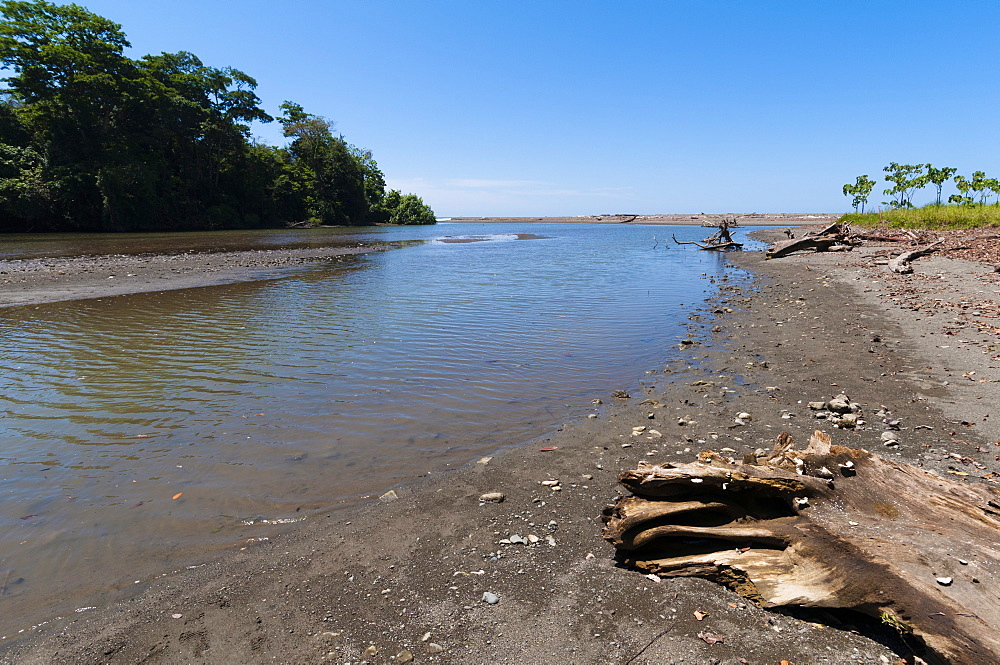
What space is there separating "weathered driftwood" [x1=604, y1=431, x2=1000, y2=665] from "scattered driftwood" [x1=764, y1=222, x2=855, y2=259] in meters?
31.8

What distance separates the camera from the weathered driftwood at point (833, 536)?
2916mm

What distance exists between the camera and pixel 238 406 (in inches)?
316

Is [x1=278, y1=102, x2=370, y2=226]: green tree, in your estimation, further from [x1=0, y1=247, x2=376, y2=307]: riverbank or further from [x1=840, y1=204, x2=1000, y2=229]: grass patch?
[x1=840, y1=204, x2=1000, y2=229]: grass patch

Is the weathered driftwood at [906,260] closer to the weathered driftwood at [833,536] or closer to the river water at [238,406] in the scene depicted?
the river water at [238,406]

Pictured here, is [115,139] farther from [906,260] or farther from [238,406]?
[906,260]

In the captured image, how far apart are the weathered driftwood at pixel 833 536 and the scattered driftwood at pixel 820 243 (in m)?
31.8

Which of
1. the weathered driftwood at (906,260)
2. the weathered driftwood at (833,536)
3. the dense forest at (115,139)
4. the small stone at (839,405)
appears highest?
the dense forest at (115,139)

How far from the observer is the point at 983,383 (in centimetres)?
741

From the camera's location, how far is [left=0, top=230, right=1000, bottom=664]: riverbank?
3.27 metres

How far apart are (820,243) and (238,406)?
34.6 meters

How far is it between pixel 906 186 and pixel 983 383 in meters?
80.5

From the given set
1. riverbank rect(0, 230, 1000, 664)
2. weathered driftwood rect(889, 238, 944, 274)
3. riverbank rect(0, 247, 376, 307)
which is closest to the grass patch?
Result: weathered driftwood rect(889, 238, 944, 274)

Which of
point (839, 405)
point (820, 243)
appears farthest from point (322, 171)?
point (839, 405)

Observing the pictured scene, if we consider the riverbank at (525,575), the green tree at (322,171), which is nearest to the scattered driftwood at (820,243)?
the riverbank at (525,575)
